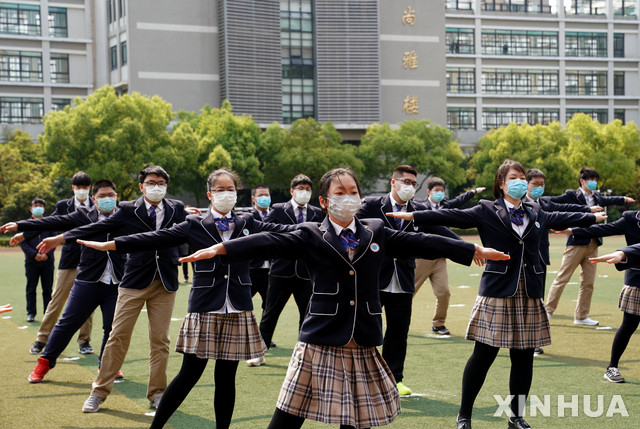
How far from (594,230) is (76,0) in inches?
2142

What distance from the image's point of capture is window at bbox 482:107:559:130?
67312mm

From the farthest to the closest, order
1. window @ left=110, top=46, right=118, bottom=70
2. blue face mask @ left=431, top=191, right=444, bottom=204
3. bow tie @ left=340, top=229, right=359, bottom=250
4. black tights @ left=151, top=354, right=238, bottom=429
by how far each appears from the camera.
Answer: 1. window @ left=110, top=46, right=118, bottom=70
2. blue face mask @ left=431, top=191, right=444, bottom=204
3. black tights @ left=151, top=354, right=238, bottom=429
4. bow tie @ left=340, top=229, right=359, bottom=250

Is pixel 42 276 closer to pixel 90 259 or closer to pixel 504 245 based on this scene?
pixel 90 259

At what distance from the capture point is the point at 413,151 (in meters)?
44.7

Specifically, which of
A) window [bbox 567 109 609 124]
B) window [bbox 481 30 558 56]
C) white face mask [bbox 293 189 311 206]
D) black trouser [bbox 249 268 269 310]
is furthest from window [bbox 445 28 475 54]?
white face mask [bbox 293 189 311 206]

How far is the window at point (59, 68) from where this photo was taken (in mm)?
55031

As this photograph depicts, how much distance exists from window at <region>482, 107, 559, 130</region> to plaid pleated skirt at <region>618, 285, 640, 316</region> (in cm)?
6161

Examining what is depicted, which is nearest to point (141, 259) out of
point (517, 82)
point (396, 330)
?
point (396, 330)

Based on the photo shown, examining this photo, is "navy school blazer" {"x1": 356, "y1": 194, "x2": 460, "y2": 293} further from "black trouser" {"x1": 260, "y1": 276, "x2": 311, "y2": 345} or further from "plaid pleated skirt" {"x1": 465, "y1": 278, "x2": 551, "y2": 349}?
"black trouser" {"x1": 260, "y1": 276, "x2": 311, "y2": 345}

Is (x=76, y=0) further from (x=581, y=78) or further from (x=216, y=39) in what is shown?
(x=581, y=78)

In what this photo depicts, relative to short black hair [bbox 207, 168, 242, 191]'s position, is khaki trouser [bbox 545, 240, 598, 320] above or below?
below

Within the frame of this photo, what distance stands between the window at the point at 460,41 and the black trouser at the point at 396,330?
63.2 m

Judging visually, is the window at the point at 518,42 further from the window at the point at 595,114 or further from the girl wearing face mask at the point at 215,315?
the girl wearing face mask at the point at 215,315

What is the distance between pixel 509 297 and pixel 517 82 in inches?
2610
